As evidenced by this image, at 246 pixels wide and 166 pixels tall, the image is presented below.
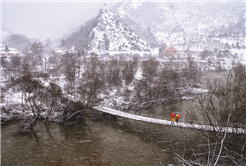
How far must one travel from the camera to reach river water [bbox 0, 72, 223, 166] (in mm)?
13039

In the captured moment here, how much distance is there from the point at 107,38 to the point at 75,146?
268ft

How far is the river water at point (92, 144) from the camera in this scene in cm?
1304

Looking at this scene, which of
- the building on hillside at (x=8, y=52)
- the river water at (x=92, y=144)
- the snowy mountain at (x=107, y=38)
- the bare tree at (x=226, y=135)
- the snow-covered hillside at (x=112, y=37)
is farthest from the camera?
the snow-covered hillside at (x=112, y=37)

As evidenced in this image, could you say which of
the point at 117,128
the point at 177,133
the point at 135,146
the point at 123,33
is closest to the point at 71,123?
the point at 117,128

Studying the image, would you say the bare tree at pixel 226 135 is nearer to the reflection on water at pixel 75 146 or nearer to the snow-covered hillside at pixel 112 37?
the reflection on water at pixel 75 146

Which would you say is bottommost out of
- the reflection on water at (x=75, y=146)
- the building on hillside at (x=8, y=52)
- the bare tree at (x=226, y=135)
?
the reflection on water at (x=75, y=146)

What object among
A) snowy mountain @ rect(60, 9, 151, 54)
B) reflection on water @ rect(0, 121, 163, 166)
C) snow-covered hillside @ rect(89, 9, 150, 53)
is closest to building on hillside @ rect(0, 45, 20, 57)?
snowy mountain @ rect(60, 9, 151, 54)

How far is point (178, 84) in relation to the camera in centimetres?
3403

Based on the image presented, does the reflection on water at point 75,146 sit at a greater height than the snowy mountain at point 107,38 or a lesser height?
lesser

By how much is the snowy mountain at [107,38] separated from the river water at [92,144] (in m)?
65.8

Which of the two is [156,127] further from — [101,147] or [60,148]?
[60,148]

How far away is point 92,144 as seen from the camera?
15.4m

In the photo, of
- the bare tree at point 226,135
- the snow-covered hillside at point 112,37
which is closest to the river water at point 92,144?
the bare tree at point 226,135

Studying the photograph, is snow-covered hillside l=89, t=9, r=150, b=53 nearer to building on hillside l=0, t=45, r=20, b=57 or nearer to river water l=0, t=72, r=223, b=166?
building on hillside l=0, t=45, r=20, b=57
